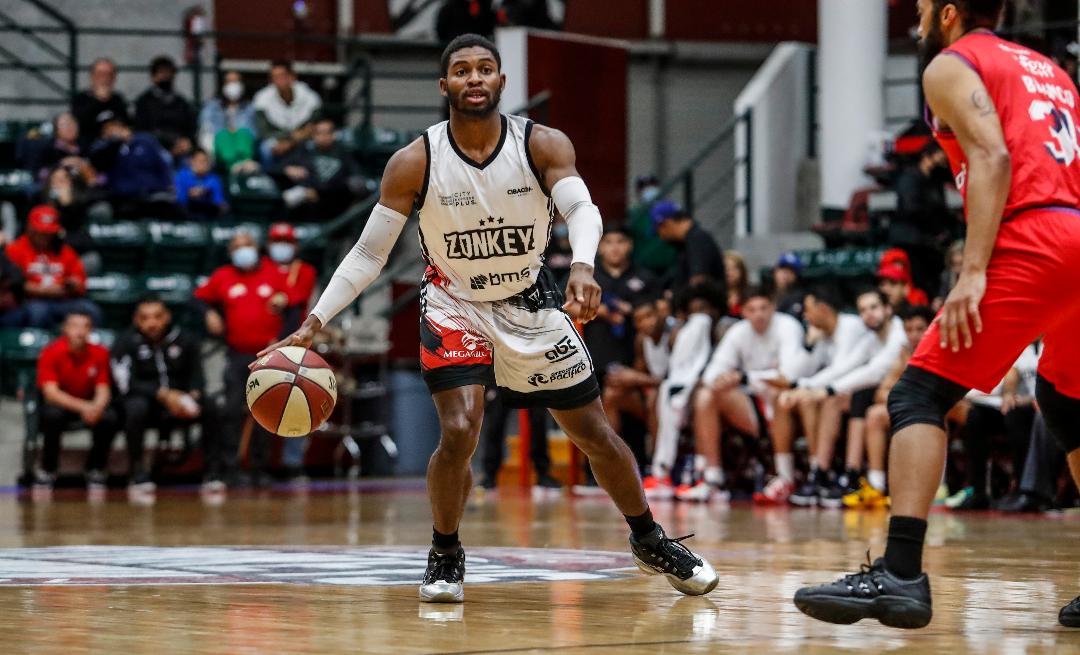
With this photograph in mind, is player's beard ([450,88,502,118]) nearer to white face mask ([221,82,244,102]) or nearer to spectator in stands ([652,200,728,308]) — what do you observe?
spectator in stands ([652,200,728,308])

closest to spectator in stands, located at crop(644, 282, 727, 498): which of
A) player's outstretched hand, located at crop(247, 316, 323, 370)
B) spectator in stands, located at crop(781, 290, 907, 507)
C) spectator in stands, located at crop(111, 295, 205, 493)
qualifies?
spectator in stands, located at crop(781, 290, 907, 507)

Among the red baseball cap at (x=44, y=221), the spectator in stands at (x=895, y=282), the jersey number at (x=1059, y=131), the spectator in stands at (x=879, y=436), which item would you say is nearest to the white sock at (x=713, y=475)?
the spectator in stands at (x=879, y=436)

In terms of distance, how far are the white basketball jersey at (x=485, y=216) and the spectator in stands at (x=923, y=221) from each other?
8.96 m

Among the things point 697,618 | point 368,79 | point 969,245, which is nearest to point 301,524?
point 697,618

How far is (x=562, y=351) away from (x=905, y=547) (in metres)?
1.76

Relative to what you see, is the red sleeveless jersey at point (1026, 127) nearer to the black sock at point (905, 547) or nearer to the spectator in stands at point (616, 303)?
the black sock at point (905, 547)

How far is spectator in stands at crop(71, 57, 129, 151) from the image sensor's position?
1823 cm

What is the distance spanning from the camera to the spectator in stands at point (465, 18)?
18797mm

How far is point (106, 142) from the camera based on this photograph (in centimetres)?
1770

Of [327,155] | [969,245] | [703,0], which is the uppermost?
[703,0]

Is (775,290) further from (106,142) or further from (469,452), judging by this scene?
(469,452)

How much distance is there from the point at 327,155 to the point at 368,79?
4.27 ft

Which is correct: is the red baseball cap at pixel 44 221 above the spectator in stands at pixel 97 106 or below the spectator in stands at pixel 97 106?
below

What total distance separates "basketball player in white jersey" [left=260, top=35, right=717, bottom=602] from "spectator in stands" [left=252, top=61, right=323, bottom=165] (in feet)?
42.8
